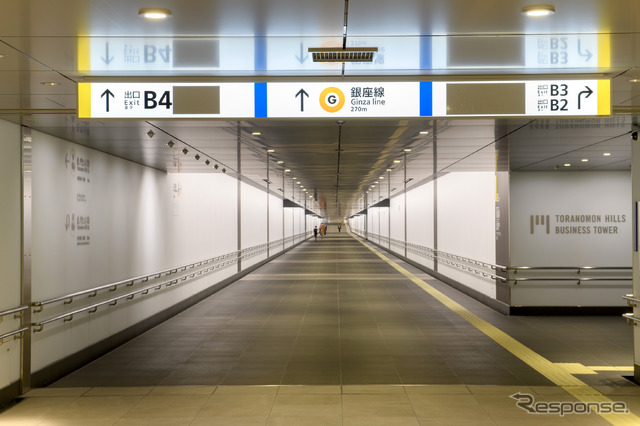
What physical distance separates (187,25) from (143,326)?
290 inches

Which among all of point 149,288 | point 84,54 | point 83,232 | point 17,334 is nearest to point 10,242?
point 17,334

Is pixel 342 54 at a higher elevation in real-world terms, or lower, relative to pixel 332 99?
higher

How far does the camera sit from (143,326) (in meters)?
10.5

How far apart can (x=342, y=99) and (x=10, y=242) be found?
3.85 meters

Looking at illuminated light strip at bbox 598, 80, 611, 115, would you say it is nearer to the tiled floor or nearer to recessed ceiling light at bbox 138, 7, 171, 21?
the tiled floor

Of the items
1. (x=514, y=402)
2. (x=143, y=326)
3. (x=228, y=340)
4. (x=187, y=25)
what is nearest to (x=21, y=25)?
(x=187, y=25)

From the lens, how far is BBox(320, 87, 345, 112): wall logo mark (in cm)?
518

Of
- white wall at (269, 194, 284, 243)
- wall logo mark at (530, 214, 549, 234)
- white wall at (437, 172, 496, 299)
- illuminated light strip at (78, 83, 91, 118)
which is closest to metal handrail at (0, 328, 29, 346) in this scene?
illuminated light strip at (78, 83, 91, 118)

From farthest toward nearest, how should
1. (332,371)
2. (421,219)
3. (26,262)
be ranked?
(421,219)
(332,371)
(26,262)

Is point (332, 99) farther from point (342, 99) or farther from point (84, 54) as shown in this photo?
point (84, 54)

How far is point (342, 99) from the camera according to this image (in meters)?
5.18

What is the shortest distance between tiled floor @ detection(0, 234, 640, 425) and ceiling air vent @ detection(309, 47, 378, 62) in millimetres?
3114

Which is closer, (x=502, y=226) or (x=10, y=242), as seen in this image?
(x=10, y=242)

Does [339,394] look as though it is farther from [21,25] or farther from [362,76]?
[21,25]
